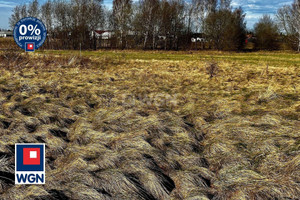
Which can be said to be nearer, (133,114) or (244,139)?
(244,139)

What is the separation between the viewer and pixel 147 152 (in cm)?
401

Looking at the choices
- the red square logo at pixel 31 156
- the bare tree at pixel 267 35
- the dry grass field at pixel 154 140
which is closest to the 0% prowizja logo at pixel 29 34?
the dry grass field at pixel 154 140

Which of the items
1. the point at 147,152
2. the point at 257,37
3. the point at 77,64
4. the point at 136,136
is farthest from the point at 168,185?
the point at 257,37

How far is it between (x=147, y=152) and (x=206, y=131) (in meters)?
1.49

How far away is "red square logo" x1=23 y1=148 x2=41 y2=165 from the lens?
139 inches

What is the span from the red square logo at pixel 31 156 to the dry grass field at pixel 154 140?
0.17m

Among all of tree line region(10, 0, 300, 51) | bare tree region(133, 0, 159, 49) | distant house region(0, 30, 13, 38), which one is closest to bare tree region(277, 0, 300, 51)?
tree line region(10, 0, 300, 51)

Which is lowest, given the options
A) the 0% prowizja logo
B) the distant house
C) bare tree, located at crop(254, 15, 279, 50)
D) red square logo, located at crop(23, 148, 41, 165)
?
red square logo, located at crop(23, 148, 41, 165)

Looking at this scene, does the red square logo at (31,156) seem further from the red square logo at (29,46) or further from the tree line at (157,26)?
the tree line at (157,26)

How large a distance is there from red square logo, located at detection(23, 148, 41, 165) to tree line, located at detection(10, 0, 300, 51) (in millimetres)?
32367

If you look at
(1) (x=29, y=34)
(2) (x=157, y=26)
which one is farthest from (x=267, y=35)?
(1) (x=29, y=34)

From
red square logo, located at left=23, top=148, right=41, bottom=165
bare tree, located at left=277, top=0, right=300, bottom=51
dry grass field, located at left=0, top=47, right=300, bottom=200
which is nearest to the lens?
dry grass field, located at left=0, top=47, right=300, bottom=200

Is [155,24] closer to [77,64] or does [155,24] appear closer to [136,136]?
[77,64]

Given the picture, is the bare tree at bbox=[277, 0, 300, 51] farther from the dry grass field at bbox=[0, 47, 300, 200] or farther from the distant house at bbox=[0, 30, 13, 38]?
the distant house at bbox=[0, 30, 13, 38]
